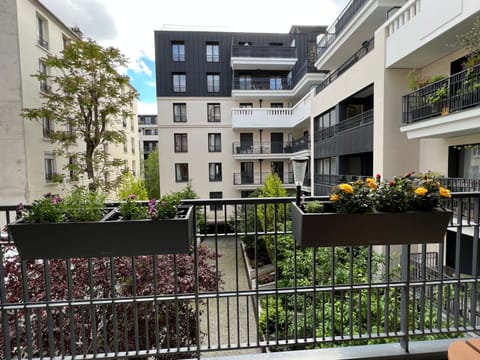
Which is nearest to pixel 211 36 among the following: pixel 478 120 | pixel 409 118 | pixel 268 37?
pixel 268 37

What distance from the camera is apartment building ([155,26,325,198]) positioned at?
15.5 metres

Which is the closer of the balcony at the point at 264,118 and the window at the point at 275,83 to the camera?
the balcony at the point at 264,118

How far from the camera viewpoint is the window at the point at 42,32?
35.7 ft

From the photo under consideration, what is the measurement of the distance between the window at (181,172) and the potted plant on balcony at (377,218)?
1503 cm

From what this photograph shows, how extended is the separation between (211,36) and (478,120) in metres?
14.7

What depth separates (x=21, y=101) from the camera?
9.67 metres

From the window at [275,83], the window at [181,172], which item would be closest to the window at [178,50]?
the window at [275,83]

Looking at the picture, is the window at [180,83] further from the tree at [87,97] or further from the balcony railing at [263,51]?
the tree at [87,97]

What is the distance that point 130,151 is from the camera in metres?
20.9

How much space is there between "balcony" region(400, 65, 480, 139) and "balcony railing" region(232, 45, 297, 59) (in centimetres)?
1016

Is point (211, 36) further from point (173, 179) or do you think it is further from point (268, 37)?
point (173, 179)

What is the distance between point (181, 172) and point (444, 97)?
13.4m

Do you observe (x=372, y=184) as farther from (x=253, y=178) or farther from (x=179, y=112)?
(x=179, y=112)

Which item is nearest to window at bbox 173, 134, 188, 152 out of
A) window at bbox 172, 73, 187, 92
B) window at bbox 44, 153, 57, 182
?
window at bbox 172, 73, 187, 92
